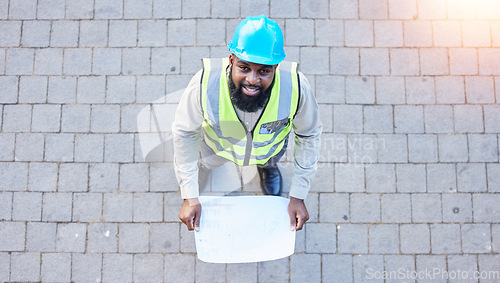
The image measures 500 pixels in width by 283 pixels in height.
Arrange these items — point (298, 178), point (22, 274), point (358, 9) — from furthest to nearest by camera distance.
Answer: point (358, 9) → point (22, 274) → point (298, 178)

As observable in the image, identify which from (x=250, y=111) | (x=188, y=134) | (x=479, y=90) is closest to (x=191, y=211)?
(x=188, y=134)

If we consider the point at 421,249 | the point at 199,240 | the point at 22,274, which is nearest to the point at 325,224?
the point at 421,249

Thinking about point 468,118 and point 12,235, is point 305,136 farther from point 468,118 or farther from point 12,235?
point 12,235

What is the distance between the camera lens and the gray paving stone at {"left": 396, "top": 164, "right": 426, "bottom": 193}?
3.97 meters

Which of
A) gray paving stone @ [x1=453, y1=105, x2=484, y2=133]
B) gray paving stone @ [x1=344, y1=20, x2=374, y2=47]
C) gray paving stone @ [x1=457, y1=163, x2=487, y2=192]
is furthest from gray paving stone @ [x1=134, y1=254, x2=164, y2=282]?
gray paving stone @ [x1=453, y1=105, x2=484, y2=133]

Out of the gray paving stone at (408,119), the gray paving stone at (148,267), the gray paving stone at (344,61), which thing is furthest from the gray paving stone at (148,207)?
the gray paving stone at (408,119)

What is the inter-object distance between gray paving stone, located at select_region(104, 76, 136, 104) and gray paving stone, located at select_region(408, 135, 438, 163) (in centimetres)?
298

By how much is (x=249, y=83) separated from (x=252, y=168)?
1779mm

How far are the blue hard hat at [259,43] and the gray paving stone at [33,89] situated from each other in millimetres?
2731

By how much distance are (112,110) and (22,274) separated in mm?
1887

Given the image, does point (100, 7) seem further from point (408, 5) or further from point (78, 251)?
point (408, 5)

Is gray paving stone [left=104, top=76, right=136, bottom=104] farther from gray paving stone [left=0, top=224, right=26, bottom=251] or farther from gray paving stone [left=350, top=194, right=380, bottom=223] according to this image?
gray paving stone [left=350, top=194, right=380, bottom=223]

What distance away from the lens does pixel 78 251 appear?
3.89 m

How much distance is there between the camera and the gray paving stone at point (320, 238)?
12.8ft
